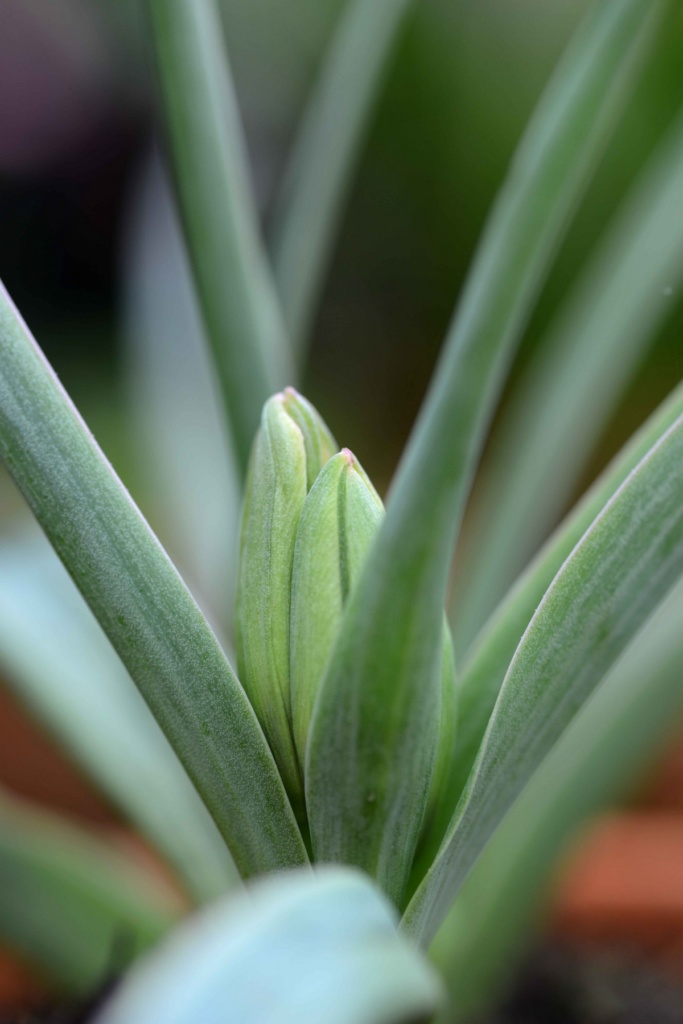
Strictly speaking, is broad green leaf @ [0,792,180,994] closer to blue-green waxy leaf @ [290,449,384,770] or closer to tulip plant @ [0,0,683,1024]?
tulip plant @ [0,0,683,1024]

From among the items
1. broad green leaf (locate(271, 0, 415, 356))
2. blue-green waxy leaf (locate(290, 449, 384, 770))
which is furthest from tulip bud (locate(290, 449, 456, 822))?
broad green leaf (locate(271, 0, 415, 356))

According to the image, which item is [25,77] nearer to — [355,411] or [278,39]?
[278,39]

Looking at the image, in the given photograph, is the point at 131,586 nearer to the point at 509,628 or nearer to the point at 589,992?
the point at 509,628

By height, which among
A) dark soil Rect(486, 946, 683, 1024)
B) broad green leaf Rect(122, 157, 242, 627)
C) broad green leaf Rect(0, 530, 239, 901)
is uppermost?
broad green leaf Rect(122, 157, 242, 627)

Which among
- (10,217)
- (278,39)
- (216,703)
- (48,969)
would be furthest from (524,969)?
(278,39)

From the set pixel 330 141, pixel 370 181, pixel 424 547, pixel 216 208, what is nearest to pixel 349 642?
pixel 424 547

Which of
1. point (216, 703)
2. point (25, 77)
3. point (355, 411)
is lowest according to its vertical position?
point (355, 411)
